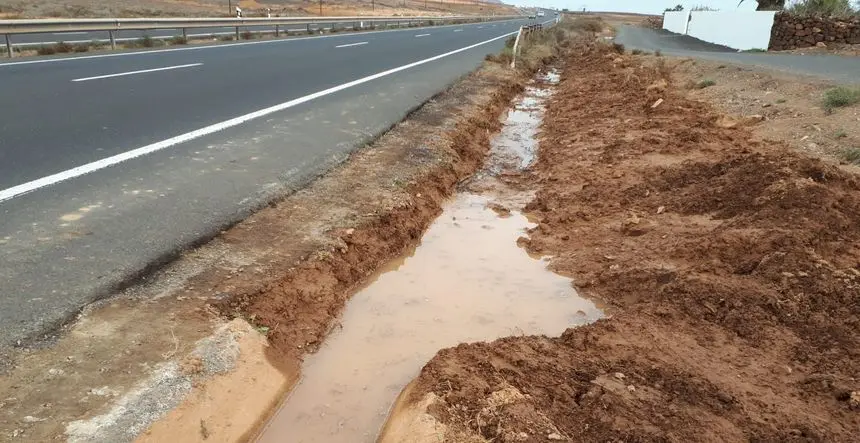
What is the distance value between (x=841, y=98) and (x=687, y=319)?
271 inches

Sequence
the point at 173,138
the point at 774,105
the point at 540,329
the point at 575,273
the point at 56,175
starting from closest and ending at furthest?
the point at 540,329 → the point at 56,175 → the point at 575,273 → the point at 173,138 → the point at 774,105

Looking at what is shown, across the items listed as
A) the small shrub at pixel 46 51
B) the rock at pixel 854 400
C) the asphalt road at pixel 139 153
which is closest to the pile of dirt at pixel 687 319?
the rock at pixel 854 400

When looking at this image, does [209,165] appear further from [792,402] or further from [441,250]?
[792,402]

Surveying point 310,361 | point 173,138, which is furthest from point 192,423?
point 173,138

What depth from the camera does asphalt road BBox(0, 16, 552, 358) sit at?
139 inches

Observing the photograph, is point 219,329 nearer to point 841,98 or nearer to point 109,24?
point 841,98

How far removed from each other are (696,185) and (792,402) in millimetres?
3682

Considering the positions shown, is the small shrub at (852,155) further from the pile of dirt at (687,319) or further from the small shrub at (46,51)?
the small shrub at (46,51)

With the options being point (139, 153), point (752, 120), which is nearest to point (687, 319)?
point (139, 153)

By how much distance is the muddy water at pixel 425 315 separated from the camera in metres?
3.24

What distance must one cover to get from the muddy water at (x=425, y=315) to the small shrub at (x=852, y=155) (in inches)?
152

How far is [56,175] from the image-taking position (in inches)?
185

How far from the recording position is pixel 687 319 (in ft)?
13.1

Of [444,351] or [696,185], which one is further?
[696,185]
